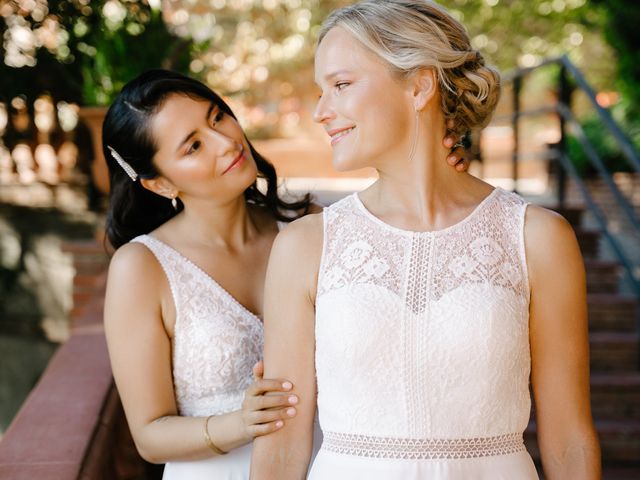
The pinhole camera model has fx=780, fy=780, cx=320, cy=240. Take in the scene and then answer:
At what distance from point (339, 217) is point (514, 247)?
0.42m

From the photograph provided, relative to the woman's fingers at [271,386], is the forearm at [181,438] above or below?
below

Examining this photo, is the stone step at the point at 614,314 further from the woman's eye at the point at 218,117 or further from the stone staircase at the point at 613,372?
the woman's eye at the point at 218,117

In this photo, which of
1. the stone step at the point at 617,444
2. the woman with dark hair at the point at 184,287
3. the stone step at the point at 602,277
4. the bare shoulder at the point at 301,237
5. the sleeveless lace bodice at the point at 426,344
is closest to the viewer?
the sleeveless lace bodice at the point at 426,344

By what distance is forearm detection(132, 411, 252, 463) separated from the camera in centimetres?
217

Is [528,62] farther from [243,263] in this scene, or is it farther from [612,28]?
[243,263]

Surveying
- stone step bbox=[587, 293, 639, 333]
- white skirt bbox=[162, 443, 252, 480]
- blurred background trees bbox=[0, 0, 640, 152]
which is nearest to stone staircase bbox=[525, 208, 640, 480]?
stone step bbox=[587, 293, 639, 333]

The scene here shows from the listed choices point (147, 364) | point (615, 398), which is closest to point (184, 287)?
point (147, 364)

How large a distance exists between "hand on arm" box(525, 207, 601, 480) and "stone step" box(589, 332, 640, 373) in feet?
10.6

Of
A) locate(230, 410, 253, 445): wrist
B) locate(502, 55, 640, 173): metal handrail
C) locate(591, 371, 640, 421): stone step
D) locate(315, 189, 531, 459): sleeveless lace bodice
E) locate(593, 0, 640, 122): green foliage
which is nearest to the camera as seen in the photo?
locate(315, 189, 531, 459): sleeveless lace bodice

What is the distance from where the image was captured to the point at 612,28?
343 inches

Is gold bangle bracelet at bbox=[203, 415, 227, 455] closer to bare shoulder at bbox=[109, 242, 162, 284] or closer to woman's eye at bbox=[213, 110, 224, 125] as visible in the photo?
bare shoulder at bbox=[109, 242, 162, 284]

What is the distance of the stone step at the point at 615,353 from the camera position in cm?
484

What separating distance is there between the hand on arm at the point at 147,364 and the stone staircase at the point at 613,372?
2660mm

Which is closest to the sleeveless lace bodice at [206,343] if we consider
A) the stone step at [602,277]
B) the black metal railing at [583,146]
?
the black metal railing at [583,146]
